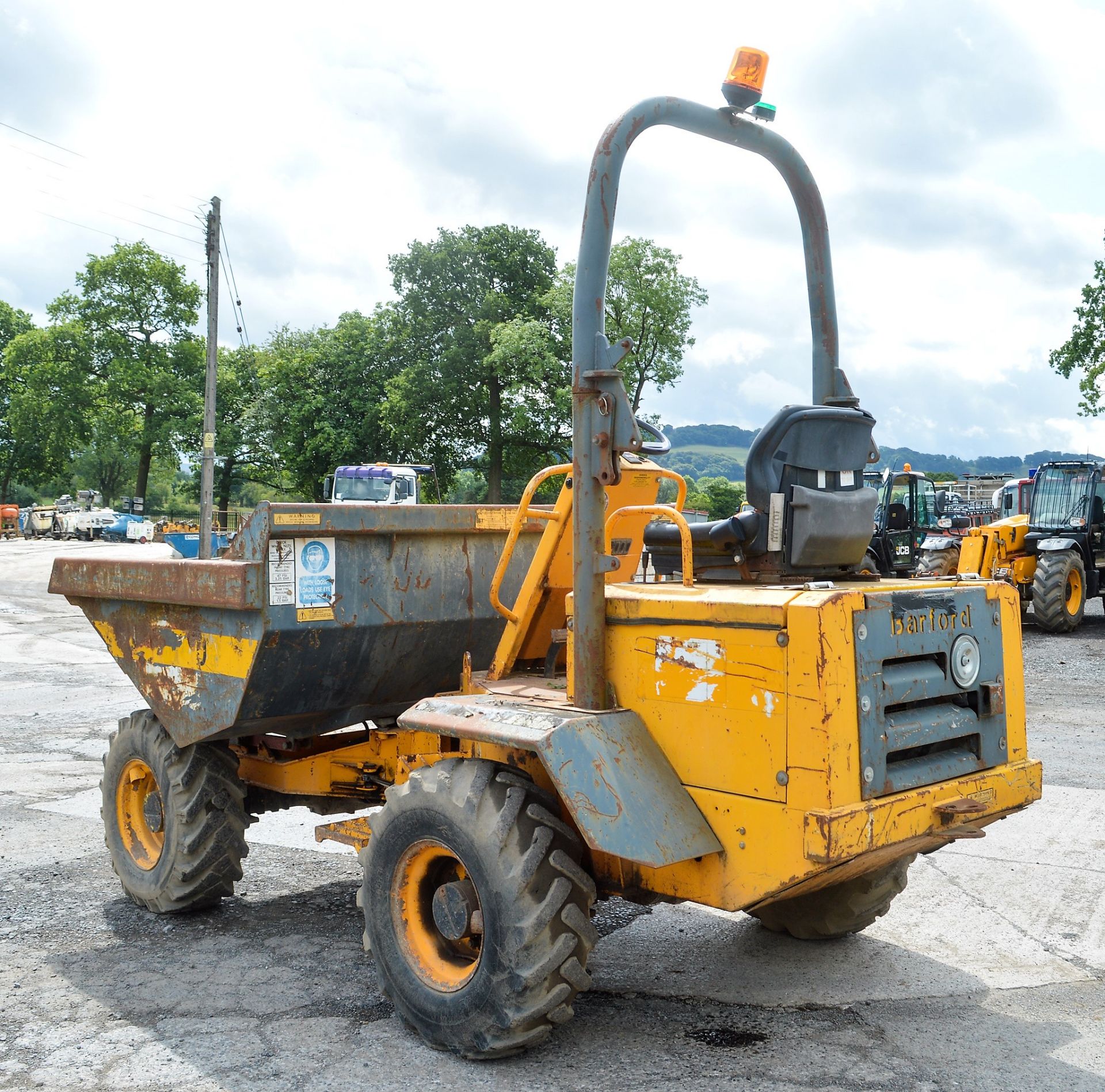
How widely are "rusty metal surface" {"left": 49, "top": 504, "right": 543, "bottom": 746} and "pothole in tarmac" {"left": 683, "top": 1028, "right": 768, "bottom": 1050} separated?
6.45 feet

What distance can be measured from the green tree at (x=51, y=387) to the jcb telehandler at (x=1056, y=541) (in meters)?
50.1

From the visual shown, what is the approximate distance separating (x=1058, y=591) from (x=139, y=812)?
44.1 ft

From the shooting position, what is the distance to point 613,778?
11.3ft

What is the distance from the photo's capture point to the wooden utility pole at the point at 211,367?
23.7 meters

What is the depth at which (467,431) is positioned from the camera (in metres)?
42.6

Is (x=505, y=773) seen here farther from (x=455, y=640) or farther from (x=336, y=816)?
(x=336, y=816)

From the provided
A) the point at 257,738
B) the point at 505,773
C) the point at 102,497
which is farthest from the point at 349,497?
the point at 102,497

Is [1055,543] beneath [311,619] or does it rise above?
above

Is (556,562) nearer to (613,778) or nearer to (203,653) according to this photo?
(613,778)

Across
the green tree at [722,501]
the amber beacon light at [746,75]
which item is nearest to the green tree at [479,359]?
the green tree at [722,501]

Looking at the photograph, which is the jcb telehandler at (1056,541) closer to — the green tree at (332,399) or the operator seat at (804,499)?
the operator seat at (804,499)

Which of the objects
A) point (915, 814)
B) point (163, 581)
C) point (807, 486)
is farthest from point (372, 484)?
point (915, 814)

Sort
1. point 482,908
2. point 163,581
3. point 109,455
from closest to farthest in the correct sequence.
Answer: point 482,908, point 163,581, point 109,455

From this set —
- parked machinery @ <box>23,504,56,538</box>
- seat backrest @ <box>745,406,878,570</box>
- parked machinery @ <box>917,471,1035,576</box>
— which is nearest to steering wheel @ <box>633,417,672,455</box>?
seat backrest @ <box>745,406,878,570</box>
